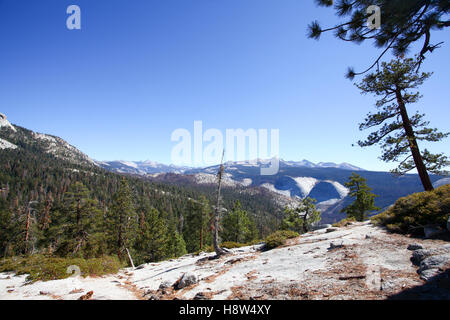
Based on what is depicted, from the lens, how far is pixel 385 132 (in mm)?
13586

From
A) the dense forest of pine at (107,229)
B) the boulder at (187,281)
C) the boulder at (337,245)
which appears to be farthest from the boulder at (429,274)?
the dense forest of pine at (107,229)

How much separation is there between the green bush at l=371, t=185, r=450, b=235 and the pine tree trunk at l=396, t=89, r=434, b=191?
130 inches

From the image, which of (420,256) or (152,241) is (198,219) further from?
(420,256)

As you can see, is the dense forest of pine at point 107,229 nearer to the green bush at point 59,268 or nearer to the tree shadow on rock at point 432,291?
the green bush at point 59,268

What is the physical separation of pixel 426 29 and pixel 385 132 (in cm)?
1019

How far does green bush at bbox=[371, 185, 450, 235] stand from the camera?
878cm

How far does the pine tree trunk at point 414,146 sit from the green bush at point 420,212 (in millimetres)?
3298

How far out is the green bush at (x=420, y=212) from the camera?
8778 mm

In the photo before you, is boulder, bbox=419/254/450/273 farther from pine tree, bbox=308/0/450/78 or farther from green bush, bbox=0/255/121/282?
green bush, bbox=0/255/121/282

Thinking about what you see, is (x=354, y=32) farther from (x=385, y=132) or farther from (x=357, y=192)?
(x=357, y=192)

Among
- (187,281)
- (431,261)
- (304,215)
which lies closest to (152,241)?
(304,215)

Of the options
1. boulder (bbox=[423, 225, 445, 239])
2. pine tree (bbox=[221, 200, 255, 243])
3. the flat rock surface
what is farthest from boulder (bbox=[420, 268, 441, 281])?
pine tree (bbox=[221, 200, 255, 243])

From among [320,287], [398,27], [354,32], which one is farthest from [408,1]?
[320,287]
